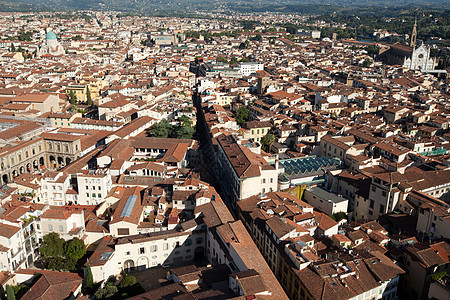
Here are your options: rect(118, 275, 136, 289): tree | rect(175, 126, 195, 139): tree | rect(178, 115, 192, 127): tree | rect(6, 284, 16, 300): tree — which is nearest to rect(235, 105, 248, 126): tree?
rect(178, 115, 192, 127): tree

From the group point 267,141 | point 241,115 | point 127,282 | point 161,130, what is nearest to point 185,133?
point 161,130

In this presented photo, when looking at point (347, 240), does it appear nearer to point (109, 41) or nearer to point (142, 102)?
point (142, 102)

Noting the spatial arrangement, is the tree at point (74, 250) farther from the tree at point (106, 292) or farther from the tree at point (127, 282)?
the tree at point (106, 292)

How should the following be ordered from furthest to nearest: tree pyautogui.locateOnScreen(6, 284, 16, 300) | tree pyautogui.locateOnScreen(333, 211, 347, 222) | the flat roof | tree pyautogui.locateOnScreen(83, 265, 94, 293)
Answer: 1. the flat roof
2. tree pyautogui.locateOnScreen(333, 211, 347, 222)
3. tree pyautogui.locateOnScreen(83, 265, 94, 293)
4. tree pyautogui.locateOnScreen(6, 284, 16, 300)

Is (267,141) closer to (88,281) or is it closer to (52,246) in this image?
(52,246)

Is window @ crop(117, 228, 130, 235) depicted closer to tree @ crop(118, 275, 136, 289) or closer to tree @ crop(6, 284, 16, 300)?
tree @ crop(118, 275, 136, 289)

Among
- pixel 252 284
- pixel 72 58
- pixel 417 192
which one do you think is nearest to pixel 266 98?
pixel 417 192
